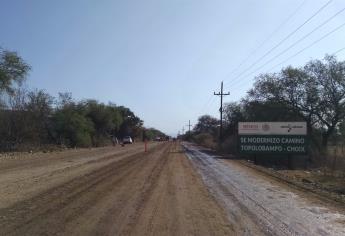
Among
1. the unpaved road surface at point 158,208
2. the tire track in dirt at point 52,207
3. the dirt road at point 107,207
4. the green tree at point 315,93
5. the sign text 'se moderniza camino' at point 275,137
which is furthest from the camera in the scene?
the green tree at point 315,93

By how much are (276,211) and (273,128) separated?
92.9ft

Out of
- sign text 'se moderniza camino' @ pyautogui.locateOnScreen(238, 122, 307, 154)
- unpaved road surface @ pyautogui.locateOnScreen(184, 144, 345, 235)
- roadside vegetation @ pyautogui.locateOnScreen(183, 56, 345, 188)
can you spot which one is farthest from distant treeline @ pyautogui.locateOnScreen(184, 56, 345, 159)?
unpaved road surface @ pyautogui.locateOnScreen(184, 144, 345, 235)

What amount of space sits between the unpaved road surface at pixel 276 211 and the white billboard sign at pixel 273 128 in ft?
67.9

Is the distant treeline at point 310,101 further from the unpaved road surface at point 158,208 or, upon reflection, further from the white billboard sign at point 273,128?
the unpaved road surface at point 158,208

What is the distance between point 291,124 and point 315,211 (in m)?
27.7

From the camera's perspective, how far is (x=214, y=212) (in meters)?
13.0

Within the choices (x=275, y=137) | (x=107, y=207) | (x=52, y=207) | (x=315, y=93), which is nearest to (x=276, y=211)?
(x=107, y=207)

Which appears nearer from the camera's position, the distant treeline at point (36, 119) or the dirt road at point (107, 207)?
the dirt road at point (107, 207)

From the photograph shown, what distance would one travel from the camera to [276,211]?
13.4 metres

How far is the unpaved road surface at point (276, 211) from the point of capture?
429 inches

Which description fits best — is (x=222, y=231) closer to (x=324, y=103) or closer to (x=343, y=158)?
(x=343, y=158)

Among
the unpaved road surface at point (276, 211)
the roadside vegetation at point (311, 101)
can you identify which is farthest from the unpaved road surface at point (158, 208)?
the roadside vegetation at point (311, 101)

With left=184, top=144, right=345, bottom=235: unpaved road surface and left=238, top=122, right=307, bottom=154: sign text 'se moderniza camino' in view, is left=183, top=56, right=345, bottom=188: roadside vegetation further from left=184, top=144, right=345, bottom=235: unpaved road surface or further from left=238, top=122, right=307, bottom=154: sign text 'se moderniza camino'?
left=184, top=144, right=345, bottom=235: unpaved road surface

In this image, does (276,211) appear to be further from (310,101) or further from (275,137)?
(310,101)
